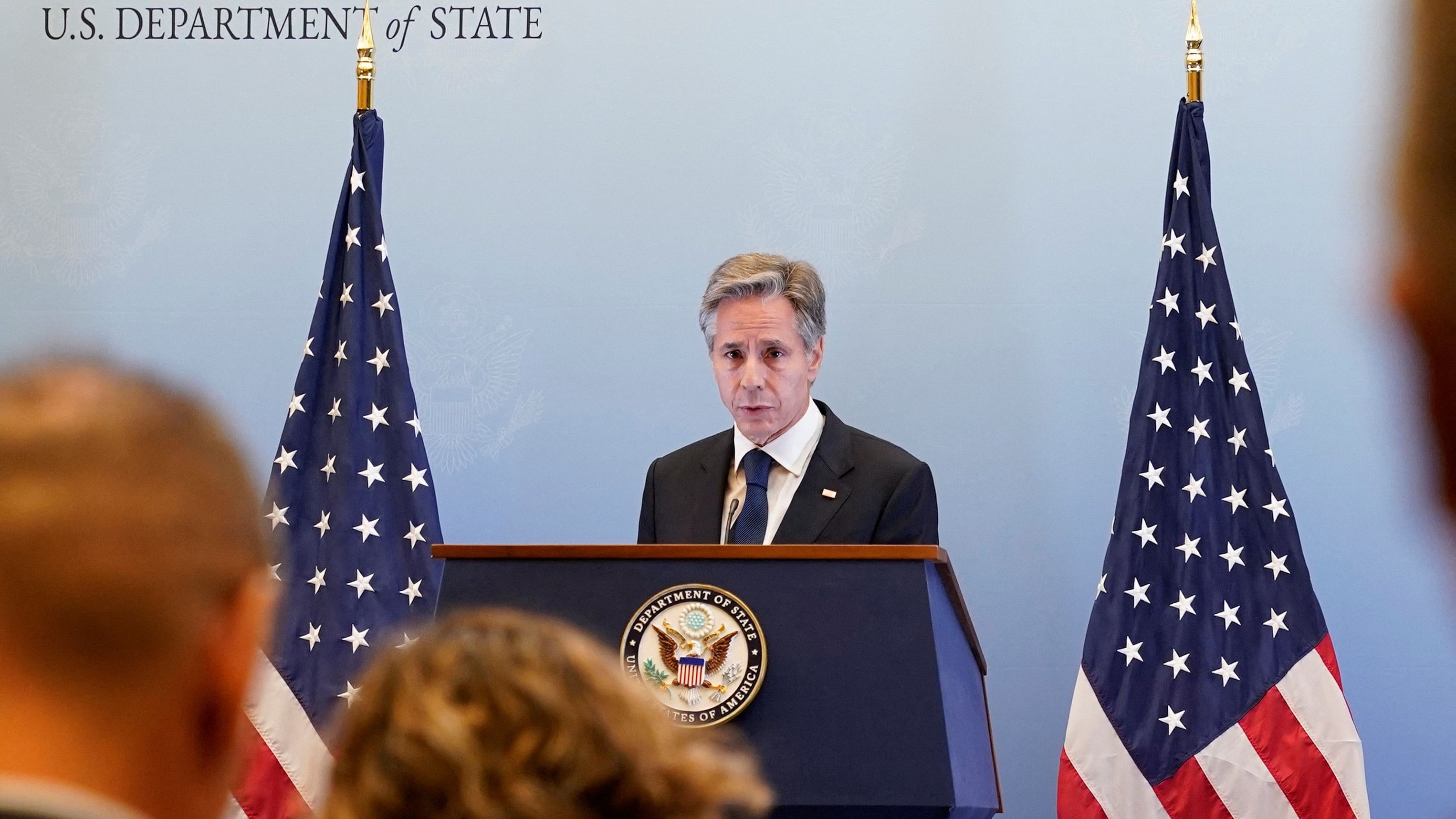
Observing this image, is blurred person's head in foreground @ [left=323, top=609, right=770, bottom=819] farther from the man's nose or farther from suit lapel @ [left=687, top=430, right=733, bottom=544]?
the man's nose

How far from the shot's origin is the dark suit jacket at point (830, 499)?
3.27 meters

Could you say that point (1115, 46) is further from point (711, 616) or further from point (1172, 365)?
point (711, 616)

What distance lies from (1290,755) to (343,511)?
2.46m

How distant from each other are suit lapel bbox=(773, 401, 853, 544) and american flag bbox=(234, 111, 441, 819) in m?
1.16

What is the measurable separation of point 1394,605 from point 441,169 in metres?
3.06

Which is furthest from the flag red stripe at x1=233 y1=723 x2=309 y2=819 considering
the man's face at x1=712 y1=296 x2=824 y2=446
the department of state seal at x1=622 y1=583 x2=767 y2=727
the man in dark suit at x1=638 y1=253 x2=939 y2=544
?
the department of state seal at x1=622 y1=583 x2=767 y2=727

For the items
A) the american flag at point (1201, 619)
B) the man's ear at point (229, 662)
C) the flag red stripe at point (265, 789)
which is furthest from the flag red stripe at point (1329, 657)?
the man's ear at point (229, 662)

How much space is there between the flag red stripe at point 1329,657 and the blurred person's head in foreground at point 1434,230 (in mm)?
3759

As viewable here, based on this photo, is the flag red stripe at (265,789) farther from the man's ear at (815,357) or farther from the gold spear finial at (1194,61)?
the gold spear finial at (1194,61)

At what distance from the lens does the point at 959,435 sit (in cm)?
463

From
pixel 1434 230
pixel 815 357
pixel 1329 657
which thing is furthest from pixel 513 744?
pixel 1329 657

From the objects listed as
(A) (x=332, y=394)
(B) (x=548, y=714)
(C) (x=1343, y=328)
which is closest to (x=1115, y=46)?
(C) (x=1343, y=328)

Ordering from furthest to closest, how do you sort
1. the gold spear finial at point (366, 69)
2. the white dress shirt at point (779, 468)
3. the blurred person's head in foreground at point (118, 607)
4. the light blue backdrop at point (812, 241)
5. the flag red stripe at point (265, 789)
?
the light blue backdrop at point (812, 241) < the gold spear finial at point (366, 69) < the flag red stripe at point (265, 789) < the white dress shirt at point (779, 468) < the blurred person's head in foreground at point (118, 607)

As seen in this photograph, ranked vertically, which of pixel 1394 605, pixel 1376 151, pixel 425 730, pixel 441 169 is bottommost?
pixel 1394 605
